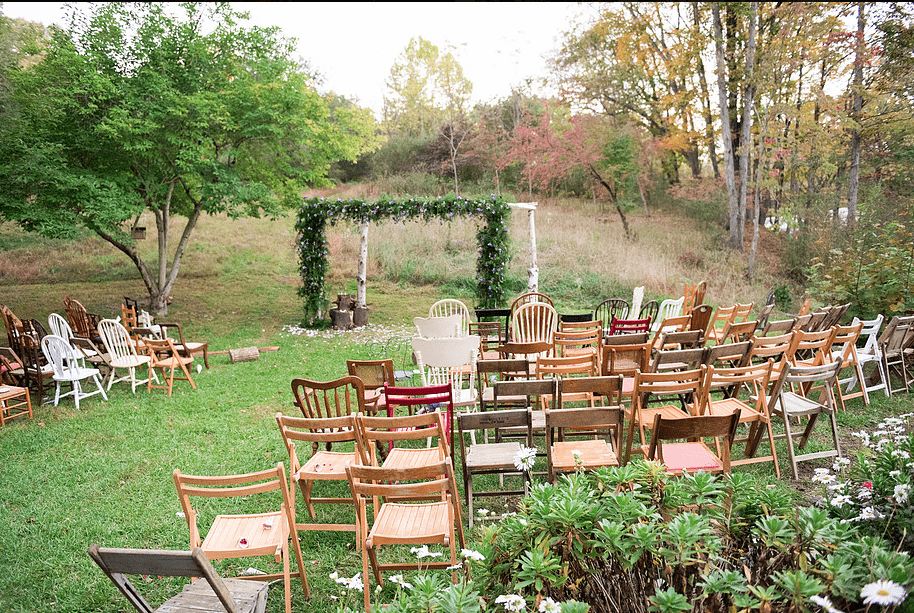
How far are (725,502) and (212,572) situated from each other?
80.7 inches

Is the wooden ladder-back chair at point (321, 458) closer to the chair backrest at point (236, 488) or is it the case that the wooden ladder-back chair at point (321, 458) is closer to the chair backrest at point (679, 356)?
the chair backrest at point (236, 488)

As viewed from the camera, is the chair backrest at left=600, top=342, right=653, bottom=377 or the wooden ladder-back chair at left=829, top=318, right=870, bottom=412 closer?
the chair backrest at left=600, top=342, right=653, bottom=377

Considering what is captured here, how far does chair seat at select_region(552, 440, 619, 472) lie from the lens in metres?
3.80

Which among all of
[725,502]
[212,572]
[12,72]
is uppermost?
[12,72]

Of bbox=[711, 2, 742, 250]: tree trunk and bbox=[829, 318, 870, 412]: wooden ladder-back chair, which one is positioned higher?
bbox=[711, 2, 742, 250]: tree trunk

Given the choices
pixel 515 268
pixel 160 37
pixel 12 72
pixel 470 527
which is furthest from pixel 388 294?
pixel 470 527

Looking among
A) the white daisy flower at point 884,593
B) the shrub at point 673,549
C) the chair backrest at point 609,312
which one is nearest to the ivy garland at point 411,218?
the chair backrest at point 609,312

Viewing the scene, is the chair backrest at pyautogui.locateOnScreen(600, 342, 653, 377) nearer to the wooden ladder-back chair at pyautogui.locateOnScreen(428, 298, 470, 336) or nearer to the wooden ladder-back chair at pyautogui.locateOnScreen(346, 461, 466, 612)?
the wooden ladder-back chair at pyautogui.locateOnScreen(428, 298, 470, 336)

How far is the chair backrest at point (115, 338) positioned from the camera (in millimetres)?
8117

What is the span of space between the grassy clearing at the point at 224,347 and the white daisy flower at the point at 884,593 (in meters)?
2.72

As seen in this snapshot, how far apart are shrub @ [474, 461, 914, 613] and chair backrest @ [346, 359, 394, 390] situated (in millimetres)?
3378

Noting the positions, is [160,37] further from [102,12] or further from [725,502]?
[725,502]

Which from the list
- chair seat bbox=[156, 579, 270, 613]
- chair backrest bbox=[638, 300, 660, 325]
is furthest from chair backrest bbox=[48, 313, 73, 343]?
chair backrest bbox=[638, 300, 660, 325]

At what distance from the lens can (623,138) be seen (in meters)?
20.0
